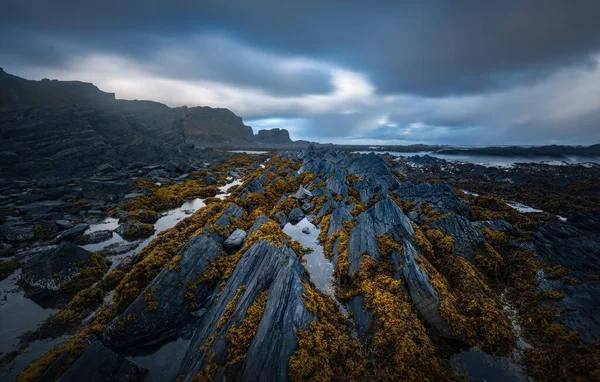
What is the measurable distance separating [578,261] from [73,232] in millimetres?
39495

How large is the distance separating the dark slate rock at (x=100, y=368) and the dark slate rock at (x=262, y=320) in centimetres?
189

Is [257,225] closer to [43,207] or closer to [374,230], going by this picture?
[374,230]

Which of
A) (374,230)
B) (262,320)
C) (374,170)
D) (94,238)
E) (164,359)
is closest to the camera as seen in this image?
(262,320)

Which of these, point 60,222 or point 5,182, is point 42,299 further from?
point 5,182

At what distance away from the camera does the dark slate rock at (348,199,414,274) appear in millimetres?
14617

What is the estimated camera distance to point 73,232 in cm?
1922

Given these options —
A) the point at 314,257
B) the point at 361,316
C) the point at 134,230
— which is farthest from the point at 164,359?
the point at 134,230

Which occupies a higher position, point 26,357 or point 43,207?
point 43,207

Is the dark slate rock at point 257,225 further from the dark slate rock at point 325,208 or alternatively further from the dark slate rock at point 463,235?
the dark slate rock at point 463,235

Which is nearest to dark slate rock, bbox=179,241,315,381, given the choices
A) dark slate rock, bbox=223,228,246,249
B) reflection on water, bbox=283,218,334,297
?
reflection on water, bbox=283,218,334,297

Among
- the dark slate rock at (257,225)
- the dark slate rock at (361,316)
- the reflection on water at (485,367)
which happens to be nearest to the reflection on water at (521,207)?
the reflection on water at (485,367)

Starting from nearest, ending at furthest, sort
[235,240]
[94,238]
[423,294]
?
[423,294], [235,240], [94,238]

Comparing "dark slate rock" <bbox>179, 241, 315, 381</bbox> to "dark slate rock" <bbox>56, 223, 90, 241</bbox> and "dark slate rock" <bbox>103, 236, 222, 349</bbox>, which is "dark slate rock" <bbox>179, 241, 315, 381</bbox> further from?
"dark slate rock" <bbox>56, 223, 90, 241</bbox>

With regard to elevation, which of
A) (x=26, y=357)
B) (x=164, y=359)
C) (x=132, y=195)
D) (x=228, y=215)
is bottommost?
(x=164, y=359)
